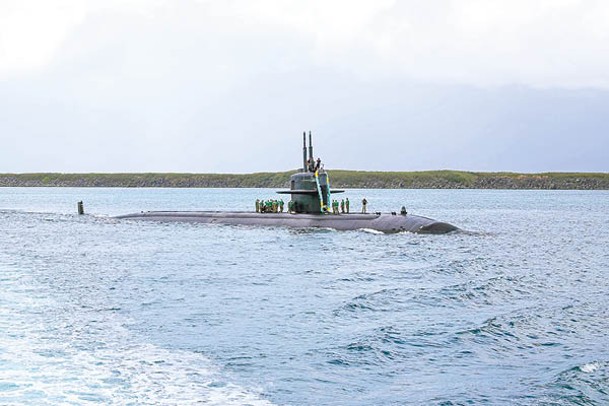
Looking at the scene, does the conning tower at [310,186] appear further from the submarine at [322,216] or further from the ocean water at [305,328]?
the ocean water at [305,328]

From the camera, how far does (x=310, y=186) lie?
4719 centimetres

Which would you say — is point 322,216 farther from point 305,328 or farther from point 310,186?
point 305,328

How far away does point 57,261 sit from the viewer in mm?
34438

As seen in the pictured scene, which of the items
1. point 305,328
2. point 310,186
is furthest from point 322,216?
point 305,328

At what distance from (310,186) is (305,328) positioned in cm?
2879

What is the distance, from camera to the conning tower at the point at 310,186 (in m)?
46.5

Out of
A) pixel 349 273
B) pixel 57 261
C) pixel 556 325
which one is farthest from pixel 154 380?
pixel 57 261

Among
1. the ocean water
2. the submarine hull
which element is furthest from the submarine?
the ocean water

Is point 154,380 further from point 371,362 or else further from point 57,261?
point 57,261

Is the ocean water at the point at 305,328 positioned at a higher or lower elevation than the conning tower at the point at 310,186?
lower

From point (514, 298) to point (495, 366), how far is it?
841 cm

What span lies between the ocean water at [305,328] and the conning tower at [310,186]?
34.5 ft

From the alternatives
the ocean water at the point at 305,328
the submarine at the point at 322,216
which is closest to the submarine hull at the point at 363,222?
the submarine at the point at 322,216

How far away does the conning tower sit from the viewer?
4653 centimetres
